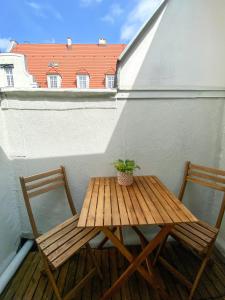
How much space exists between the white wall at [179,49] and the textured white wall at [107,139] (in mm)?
263

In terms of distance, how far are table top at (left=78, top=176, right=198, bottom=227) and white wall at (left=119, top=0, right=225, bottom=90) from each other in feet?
3.84

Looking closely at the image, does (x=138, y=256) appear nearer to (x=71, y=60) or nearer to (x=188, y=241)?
(x=188, y=241)

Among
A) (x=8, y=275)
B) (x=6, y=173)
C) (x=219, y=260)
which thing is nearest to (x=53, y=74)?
(x=6, y=173)

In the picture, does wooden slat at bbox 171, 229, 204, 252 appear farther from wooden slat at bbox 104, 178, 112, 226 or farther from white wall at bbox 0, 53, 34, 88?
white wall at bbox 0, 53, 34, 88

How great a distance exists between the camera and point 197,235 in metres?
1.52

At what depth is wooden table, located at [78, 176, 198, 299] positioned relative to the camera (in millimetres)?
1163

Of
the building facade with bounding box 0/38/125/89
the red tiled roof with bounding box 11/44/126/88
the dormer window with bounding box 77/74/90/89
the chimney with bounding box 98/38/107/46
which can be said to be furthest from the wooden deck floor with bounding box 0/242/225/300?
the chimney with bounding box 98/38/107/46

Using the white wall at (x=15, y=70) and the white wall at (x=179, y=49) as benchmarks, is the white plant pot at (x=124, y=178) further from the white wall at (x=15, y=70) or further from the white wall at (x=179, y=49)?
the white wall at (x=15, y=70)

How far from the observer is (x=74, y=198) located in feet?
6.88

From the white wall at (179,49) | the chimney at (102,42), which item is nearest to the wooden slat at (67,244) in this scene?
the white wall at (179,49)

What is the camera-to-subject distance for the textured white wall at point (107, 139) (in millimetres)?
1895

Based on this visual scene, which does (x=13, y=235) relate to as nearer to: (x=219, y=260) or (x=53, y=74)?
(x=219, y=260)

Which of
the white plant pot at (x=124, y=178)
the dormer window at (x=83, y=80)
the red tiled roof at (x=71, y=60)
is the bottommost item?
the white plant pot at (x=124, y=178)

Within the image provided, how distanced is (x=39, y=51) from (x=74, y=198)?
10.4 metres
